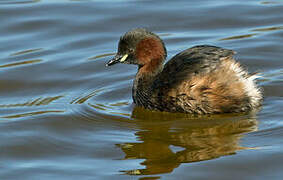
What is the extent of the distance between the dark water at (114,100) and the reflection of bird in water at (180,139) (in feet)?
0.03

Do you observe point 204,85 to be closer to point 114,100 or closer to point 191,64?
point 191,64

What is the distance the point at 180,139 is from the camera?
20.6 feet

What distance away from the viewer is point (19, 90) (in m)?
8.03

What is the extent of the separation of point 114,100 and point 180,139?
1531 mm

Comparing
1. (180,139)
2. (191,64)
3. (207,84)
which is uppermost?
(191,64)

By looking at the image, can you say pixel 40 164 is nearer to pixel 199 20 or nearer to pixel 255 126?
pixel 255 126

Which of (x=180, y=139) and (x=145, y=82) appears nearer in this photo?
(x=180, y=139)

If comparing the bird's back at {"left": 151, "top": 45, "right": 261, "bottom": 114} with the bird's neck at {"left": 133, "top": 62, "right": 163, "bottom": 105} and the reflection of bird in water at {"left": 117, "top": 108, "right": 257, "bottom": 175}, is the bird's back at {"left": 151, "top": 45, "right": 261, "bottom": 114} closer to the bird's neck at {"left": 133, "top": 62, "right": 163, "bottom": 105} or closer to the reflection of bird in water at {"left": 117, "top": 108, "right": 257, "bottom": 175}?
the reflection of bird in water at {"left": 117, "top": 108, "right": 257, "bottom": 175}

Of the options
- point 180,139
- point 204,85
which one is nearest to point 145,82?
point 204,85

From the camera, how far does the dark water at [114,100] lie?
5.70 metres

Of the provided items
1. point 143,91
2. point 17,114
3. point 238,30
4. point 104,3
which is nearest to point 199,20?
point 238,30

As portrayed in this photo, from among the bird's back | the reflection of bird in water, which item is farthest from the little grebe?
the reflection of bird in water

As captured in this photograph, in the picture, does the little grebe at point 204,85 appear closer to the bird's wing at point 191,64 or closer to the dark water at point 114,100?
the bird's wing at point 191,64

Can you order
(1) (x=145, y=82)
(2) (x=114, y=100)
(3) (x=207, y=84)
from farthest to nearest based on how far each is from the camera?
(2) (x=114, y=100) → (1) (x=145, y=82) → (3) (x=207, y=84)
